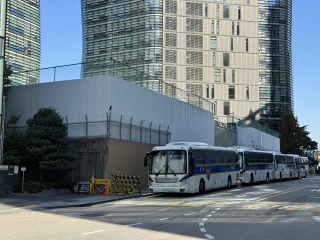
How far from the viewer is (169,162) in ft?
83.1

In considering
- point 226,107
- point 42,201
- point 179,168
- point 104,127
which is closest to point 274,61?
point 226,107

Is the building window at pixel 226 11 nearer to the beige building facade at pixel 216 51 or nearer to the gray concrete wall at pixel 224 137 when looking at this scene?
the beige building facade at pixel 216 51

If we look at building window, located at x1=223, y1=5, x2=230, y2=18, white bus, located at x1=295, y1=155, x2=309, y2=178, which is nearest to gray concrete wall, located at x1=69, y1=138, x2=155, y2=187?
white bus, located at x1=295, y1=155, x2=309, y2=178

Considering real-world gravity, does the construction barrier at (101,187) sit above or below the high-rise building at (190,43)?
below

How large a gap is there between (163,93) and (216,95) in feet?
173

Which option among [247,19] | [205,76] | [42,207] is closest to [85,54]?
[205,76]

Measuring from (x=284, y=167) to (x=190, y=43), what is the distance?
42647mm

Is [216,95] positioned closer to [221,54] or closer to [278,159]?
[221,54]

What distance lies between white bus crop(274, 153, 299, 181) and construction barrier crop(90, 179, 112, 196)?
2537cm

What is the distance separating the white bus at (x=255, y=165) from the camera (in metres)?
37.6

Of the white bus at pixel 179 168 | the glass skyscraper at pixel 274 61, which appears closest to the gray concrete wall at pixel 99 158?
the white bus at pixel 179 168

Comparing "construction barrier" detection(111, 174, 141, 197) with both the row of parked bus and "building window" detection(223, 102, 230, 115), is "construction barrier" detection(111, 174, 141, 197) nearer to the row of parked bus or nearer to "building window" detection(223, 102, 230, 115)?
the row of parked bus

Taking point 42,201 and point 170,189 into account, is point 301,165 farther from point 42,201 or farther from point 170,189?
point 42,201

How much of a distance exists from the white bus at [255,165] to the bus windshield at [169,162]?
12713mm
